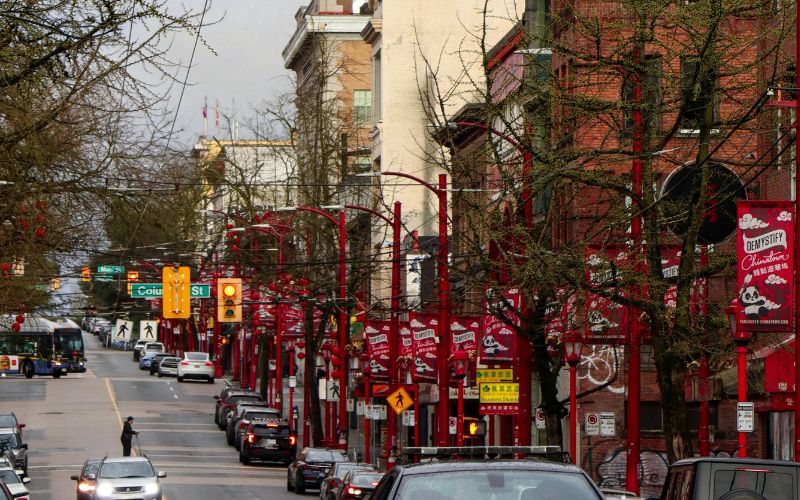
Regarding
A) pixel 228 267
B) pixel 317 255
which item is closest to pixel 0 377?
pixel 228 267

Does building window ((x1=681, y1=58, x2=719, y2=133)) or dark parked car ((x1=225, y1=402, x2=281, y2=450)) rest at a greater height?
building window ((x1=681, y1=58, x2=719, y2=133))

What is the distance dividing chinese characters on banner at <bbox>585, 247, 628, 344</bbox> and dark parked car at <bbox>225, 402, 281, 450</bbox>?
28312mm

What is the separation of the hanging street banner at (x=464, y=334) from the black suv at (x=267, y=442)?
15136 millimetres

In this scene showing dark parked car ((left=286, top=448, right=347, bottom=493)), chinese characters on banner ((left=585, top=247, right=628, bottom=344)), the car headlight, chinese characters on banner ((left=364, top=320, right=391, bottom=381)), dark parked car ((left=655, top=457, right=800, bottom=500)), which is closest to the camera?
dark parked car ((left=655, top=457, right=800, bottom=500))

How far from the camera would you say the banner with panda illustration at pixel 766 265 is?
2200 cm

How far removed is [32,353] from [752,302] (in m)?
77.8

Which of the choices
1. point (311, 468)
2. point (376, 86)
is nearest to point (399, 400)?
point (311, 468)

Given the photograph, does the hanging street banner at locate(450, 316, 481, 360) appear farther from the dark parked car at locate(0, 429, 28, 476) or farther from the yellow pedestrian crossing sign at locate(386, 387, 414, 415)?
the dark parked car at locate(0, 429, 28, 476)

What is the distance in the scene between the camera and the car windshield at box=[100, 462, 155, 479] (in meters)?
35.6

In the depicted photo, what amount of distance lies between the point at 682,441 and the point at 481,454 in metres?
15.5

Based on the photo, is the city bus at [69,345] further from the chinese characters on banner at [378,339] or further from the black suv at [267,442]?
the chinese characters on banner at [378,339]

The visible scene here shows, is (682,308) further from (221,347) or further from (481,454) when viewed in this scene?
(221,347)

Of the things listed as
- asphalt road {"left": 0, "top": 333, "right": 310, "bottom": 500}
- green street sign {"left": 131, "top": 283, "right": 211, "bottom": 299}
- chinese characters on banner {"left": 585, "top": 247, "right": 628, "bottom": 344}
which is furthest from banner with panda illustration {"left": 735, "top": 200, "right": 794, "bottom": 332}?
green street sign {"left": 131, "top": 283, "right": 211, "bottom": 299}

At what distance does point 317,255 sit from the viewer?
198 feet
